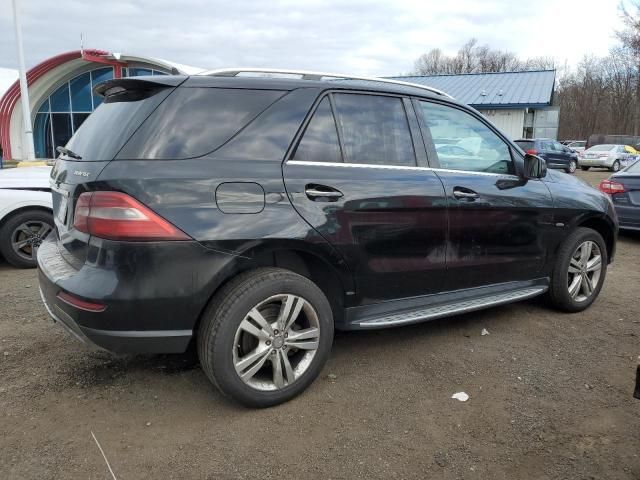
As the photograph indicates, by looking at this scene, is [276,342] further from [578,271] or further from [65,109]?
[65,109]

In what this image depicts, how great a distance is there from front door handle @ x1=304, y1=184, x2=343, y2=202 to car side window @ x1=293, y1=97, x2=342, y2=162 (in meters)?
0.18

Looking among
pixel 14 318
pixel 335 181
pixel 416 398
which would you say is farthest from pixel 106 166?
pixel 14 318

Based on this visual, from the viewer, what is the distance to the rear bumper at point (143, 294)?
2.55 meters

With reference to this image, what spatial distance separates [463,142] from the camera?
3916mm

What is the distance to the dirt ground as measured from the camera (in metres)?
2.52

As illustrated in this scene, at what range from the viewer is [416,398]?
3.14 meters

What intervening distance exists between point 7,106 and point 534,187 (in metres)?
27.5

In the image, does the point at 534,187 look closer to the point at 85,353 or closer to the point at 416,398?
the point at 416,398

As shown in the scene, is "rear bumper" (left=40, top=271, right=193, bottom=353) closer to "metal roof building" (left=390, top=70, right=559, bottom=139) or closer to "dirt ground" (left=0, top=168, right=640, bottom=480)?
"dirt ground" (left=0, top=168, right=640, bottom=480)

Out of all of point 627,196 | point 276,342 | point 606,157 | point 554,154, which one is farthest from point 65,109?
point 276,342

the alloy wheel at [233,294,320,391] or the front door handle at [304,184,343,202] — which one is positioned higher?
the front door handle at [304,184,343,202]

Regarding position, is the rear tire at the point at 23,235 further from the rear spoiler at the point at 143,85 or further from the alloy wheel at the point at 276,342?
the alloy wheel at the point at 276,342

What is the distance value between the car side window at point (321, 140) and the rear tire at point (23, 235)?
3.99 metres

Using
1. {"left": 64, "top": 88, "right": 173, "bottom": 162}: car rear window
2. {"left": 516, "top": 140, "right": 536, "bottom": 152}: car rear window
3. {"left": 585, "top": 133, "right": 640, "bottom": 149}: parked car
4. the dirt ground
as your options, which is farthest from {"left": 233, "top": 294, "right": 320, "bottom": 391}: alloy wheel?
{"left": 585, "top": 133, "right": 640, "bottom": 149}: parked car
